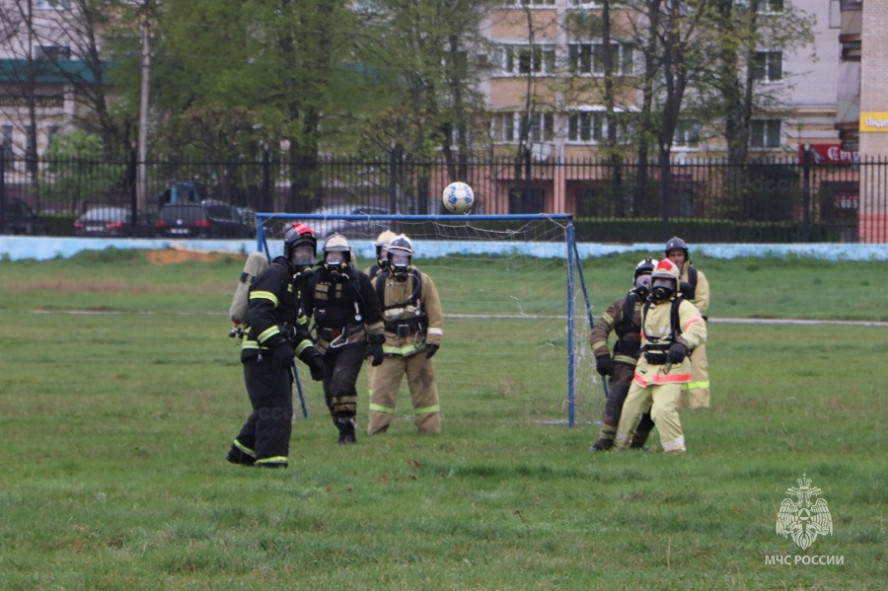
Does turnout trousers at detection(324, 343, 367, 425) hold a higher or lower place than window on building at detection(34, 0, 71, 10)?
lower

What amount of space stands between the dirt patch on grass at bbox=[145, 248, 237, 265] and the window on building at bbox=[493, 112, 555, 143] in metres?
15.1

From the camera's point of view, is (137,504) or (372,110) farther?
(372,110)

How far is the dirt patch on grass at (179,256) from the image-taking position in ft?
97.0

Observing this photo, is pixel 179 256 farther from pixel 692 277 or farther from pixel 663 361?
pixel 663 361

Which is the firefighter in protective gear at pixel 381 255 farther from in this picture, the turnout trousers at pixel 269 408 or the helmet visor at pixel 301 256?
the turnout trousers at pixel 269 408

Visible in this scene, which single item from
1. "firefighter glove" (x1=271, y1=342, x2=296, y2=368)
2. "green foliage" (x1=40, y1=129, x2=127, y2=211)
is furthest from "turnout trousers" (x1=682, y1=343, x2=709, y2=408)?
"green foliage" (x1=40, y1=129, x2=127, y2=211)

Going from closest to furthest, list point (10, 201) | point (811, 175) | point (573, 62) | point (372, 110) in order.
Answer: point (811, 175)
point (10, 201)
point (372, 110)
point (573, 62)

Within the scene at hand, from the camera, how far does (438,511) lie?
7.38 meters

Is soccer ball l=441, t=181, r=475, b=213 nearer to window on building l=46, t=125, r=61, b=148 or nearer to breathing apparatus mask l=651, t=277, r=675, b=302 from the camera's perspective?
breathing apparatus mask l=651, t=277, r=675, b=302

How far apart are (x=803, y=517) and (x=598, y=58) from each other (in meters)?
37.4

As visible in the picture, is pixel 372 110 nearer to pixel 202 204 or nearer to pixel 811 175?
pixel 202 204

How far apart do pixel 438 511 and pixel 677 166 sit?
2237 centimetres

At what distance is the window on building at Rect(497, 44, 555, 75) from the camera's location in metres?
42.5

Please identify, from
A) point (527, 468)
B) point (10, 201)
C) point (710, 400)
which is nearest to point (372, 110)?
point (10, 201)
